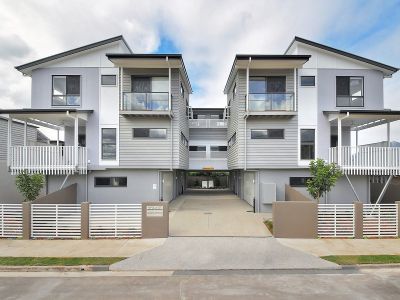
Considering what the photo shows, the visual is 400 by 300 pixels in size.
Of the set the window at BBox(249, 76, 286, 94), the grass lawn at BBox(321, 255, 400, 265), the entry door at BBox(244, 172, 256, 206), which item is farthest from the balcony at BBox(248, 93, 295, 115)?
the grass lawn at BBox(321, 255, 400, 265)

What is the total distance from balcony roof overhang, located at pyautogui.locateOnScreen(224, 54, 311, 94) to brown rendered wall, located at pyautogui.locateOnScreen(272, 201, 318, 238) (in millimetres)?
8908

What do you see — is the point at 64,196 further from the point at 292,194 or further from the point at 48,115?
the point at 292,194

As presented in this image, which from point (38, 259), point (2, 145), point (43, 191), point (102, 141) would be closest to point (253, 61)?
point (102, 141)

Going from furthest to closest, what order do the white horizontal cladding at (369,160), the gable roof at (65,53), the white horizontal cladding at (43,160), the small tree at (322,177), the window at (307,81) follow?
the window at (307,81) → the gable roof at (65,53) → the white horizontal cladding at (43,160) → the white horizontal cladding at (369,160) → the small tree at (322,177)

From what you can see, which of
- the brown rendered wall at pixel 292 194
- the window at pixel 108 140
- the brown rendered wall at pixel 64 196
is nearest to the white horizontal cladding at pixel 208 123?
the window at pixel 108 140

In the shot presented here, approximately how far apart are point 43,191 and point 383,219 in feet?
60.7

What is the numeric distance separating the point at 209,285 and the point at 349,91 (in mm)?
16063

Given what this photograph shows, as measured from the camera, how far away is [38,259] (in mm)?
8562

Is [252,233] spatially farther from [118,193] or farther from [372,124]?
[372,124]

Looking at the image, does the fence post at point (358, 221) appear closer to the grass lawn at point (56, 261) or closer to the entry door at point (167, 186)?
the grass lawn at point (56, 261)

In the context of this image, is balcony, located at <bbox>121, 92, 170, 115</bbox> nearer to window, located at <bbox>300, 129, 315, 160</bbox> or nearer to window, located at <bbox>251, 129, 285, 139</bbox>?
window, located at <bbox>251, 129, 285, 139</bbox>

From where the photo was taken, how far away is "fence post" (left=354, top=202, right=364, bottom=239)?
11.2 m

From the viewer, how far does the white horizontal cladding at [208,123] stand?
90.6ft

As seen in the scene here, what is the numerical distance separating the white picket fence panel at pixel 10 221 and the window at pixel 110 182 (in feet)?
20.7
